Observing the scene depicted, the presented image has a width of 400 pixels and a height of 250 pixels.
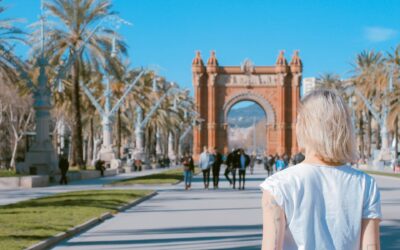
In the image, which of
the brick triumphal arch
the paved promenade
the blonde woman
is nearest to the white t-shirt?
the blonde woman

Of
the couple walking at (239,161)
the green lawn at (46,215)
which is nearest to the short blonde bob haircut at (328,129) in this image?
the green lawn at (46,215)

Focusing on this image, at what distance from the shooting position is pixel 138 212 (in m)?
17.0

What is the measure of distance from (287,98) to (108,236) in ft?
281

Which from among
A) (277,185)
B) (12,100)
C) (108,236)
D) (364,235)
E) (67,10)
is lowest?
(108,236)

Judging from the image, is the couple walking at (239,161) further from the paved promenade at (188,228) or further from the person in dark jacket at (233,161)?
the paved promenade at (188,228)

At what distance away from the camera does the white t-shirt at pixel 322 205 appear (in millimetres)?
2777

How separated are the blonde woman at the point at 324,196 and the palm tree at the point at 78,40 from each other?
35038 mm

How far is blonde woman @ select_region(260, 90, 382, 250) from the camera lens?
2.76 metres

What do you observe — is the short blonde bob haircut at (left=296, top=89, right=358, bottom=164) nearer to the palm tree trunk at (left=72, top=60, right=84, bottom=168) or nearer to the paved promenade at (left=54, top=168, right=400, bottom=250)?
the paved promenade at (left=54, top=168, right=400, bottom=250)

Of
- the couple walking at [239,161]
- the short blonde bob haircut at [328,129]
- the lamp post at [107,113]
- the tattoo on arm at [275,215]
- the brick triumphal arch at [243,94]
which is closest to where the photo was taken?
the tattoo on arm at [275,215]

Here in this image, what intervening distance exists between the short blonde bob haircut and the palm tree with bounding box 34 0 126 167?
35.0m

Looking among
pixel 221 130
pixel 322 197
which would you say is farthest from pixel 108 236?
pixel 221 130

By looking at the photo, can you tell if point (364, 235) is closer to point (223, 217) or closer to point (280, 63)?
point (223, 217)

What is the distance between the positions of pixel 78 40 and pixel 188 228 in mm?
26462
